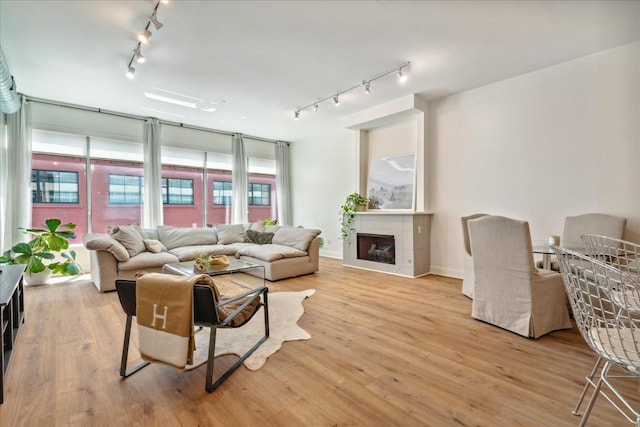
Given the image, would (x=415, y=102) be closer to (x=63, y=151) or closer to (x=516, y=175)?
(x=516, y=175)

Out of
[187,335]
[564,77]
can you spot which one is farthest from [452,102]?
[187,335]

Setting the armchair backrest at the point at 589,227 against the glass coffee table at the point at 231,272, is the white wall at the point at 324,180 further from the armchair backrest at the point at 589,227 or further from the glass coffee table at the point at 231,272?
the armchair backrest at the point at 589,227

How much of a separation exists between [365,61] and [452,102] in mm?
1907

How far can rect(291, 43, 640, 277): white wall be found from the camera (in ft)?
10.9

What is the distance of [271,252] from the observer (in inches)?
183

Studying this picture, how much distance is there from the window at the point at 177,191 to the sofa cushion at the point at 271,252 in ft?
7.50

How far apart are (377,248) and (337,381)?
3.62 meters

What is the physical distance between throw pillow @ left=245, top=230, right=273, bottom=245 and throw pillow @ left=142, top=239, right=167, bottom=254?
1.52 metres

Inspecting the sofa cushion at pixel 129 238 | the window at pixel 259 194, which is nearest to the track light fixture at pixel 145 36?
the sofa cushion at pixel 129 238

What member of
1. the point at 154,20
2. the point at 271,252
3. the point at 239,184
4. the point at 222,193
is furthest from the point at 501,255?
the point at 222,193

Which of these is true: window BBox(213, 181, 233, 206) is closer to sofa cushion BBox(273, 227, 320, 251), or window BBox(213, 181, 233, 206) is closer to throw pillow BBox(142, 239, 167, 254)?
sofa cushion BBox(273, 227, 320, 251)

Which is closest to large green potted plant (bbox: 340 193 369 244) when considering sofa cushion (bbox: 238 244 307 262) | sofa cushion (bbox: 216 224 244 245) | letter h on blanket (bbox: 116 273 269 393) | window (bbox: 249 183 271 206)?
sofa cushion (bbox: 238 244 307 262)

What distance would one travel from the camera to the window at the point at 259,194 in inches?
296

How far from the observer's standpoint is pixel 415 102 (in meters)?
4.68
